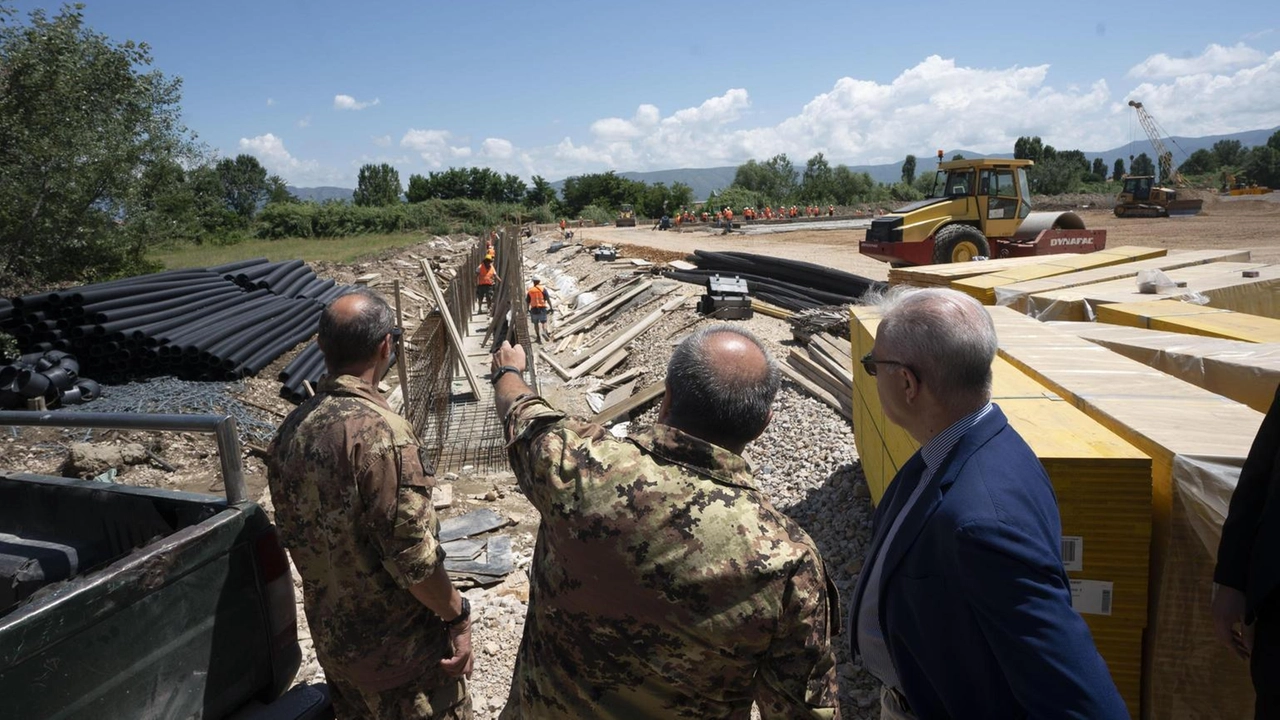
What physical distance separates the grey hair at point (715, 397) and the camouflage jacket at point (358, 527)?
1066mm

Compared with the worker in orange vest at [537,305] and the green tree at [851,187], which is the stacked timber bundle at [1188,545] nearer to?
the worker in orange vest at [537,305]

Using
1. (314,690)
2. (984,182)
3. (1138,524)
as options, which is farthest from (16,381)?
(984,182)

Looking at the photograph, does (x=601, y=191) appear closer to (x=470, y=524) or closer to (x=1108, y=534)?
(x=470, y=524)

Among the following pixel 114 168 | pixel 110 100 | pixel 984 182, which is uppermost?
pixel 110 100

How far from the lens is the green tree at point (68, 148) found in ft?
42.4

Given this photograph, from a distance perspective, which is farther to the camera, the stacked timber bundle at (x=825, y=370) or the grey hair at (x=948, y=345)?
the stacked timber bundle at (x=825, y=370)

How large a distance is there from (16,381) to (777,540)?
11082mm

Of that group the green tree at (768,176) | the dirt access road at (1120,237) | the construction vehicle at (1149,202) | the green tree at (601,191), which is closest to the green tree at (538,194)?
the green tree at (601,191)

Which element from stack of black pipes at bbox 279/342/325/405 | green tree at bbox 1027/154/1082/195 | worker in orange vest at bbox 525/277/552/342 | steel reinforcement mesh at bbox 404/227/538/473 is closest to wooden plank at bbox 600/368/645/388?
steel reinforcement mesh at bbox 404/227/538/473

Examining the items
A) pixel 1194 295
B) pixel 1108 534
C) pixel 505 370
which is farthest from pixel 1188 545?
pixel 1194 295

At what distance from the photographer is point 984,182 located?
1486cm

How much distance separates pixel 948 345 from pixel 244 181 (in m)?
108

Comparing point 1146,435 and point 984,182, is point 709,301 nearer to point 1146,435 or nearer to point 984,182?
point 984,182

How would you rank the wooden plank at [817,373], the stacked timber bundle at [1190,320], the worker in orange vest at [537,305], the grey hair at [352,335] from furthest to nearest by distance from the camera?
the worker in orange vest at [537,305] → the wooden plank at [817,373] → the stacked timber bundle at [1190,320] → the grey hair at [352,335]
